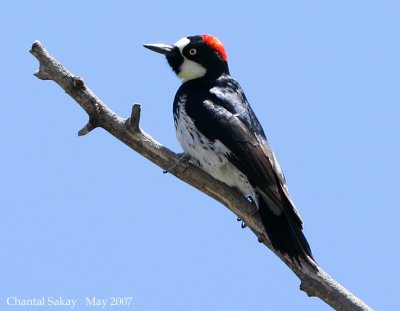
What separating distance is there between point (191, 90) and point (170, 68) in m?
0.58

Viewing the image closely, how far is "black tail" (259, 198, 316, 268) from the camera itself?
5.61 metres

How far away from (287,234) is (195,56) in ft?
7.83

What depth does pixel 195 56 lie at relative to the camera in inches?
285

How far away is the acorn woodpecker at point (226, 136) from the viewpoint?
580 cm

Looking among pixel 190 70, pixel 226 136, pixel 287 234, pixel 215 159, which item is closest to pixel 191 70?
pixel 190 70

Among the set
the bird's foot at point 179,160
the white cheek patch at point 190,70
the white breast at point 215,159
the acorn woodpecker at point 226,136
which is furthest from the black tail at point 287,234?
the white cheek patch at point 190,70

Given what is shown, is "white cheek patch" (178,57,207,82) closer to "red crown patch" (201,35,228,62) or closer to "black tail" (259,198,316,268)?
"red crown patch" (201,35,228,62)

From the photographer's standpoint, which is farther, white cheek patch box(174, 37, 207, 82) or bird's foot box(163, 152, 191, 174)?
white cheek patch box(174, 37, 207, 82)

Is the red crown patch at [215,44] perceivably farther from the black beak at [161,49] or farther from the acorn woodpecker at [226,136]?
the black beak at [161,49]

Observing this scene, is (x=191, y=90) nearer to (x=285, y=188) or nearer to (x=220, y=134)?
(x=220, y=134)

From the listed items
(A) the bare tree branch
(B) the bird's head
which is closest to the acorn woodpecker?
(B) the bird's head

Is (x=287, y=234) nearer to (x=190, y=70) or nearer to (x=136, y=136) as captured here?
(x=136, y=136)

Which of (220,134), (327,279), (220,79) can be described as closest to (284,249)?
(327,279)

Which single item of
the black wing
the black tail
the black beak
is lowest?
the black tail
